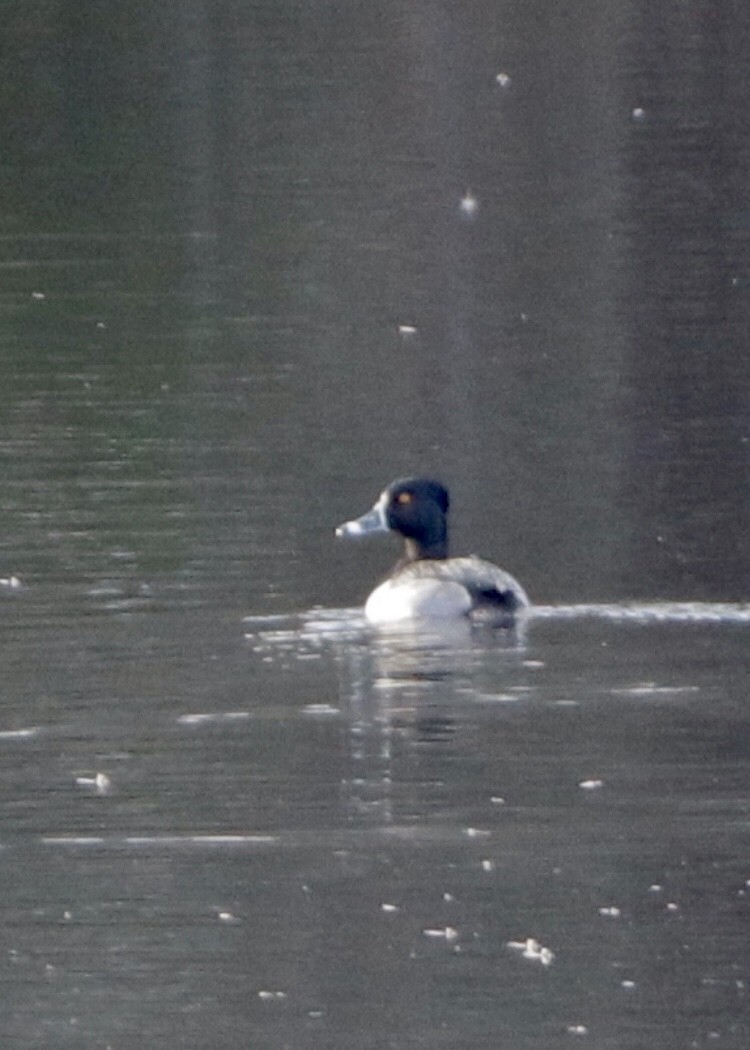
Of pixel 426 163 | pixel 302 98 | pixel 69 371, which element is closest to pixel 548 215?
pixel 426 163

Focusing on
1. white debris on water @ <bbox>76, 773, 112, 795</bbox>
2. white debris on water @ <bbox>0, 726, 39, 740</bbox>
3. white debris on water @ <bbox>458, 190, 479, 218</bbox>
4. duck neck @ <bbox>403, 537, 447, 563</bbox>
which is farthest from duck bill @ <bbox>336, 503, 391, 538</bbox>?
white debris on water @ <bbox>458, 190, 479, 218</bbox>

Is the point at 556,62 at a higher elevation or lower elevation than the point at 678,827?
higher

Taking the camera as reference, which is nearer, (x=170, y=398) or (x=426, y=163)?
(x=170, y=398)

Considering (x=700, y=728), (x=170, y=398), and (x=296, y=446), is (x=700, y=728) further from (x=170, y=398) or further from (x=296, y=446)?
(x=170, y=398)

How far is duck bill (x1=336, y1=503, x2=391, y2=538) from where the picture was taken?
14.3m

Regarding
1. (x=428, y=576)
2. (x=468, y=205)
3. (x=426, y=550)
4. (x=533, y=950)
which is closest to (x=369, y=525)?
(x=426, y=550)

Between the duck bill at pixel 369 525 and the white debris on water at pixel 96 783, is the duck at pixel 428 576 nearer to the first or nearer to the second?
the duck bill at pixel 369 525

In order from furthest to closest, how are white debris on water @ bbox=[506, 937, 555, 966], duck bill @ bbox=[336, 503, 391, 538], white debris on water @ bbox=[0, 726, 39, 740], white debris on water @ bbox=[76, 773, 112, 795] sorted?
1. duck bill @ bbox=[336, 503, 391, 538]
2. white debris on water @ bbox=[0, 726, 39, 740]
3. white debris on water @ bbox=[76, 773, 112, 795]
4. white debris on water @ bbox=[506, 937, 555, 966]

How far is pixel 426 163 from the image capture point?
31.3 metres

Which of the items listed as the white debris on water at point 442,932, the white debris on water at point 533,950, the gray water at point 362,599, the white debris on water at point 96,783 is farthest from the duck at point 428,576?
the white debris on water at point 533,950

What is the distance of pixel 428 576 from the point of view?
44.2ft

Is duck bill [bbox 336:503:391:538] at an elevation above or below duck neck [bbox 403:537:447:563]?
above

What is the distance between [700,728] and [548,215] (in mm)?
16454

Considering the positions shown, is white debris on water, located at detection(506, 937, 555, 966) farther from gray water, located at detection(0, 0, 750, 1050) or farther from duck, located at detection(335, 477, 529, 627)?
duck, located at detection(335, 477, 529, 627)
